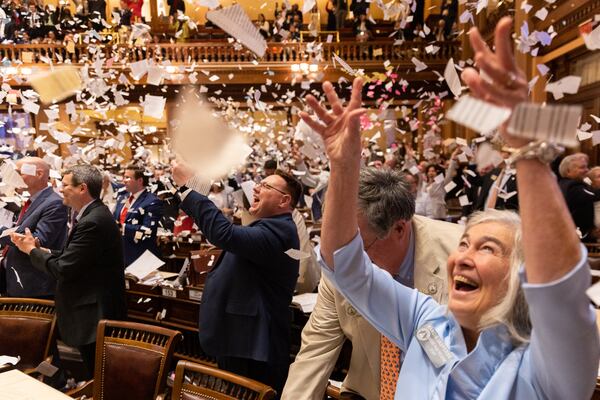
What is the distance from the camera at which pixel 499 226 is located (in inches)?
47.4

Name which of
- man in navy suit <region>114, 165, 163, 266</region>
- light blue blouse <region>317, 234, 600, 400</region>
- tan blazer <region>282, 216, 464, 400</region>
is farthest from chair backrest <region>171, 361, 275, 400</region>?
man in navy suit <region>114, 165, 163, 266</region>

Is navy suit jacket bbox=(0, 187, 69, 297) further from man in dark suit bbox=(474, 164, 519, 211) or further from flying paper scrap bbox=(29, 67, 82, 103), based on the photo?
Result: man in dark suit bbox=(474, 164, 519, 211)

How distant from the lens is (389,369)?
1603 millimetres

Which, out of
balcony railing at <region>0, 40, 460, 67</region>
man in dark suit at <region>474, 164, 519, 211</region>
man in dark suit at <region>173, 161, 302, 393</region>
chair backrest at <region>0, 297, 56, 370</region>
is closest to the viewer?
man in dark suit at <region>173, 161, 302, 393</region>

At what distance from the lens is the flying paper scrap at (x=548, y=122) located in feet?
2.08

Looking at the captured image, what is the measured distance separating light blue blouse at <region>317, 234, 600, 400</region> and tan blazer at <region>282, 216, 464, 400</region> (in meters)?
0.35

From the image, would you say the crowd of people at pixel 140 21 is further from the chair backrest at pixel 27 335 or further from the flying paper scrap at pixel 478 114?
the flying paper scrap at pixel 478 114

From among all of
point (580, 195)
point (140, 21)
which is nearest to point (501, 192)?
point (580, 195)

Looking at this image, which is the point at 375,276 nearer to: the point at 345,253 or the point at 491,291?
the point at 345,253

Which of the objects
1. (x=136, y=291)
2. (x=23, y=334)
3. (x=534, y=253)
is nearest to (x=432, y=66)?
(x=136, y=291)

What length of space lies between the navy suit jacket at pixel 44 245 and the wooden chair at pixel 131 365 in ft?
5.33

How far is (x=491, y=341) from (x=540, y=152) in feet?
1.67

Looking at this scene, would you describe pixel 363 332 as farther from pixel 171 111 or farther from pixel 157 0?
pixel 157 0

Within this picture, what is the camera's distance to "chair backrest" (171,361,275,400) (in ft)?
6.15
